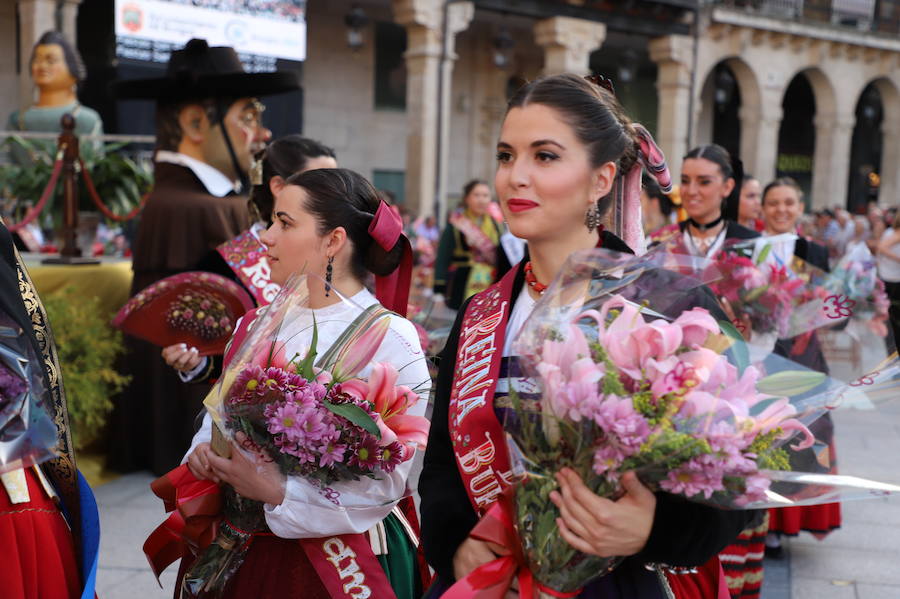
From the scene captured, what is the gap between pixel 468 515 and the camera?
1.78m

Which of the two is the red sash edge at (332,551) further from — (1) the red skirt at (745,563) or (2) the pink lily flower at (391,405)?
(1) the red skirt at (745,563)

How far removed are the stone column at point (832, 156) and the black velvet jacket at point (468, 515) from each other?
2401cm

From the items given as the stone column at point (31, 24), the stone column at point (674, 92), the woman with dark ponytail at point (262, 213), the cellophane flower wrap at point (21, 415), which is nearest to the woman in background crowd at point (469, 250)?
the woman with dark ponytail at point (262, 213)

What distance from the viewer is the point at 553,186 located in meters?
1.83

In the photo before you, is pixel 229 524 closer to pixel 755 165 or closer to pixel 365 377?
pixel 365 377

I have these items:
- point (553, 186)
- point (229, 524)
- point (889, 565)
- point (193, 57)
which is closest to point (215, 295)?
point (229, 524)

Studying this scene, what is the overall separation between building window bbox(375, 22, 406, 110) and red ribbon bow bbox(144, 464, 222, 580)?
58.8 ft

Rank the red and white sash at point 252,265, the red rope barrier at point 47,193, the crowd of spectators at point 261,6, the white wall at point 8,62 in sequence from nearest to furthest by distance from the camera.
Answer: the red and white sash at point 252,265, the red rope barrier at point 47,193, the crowd of spectators at point 261,6, the white wall at point 8,62

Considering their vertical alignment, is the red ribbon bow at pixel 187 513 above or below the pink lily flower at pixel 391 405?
below

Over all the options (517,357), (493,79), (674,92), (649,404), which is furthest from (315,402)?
(493,79)

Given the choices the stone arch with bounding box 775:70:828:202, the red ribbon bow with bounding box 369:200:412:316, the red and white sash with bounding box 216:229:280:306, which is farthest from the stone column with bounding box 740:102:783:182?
the red ribbon bow with bounding box 369:200:412:316

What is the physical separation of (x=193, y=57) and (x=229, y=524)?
3363 mm

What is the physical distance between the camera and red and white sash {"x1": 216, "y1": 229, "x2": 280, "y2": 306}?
11.6ft

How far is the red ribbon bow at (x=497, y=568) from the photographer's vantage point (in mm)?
1586
